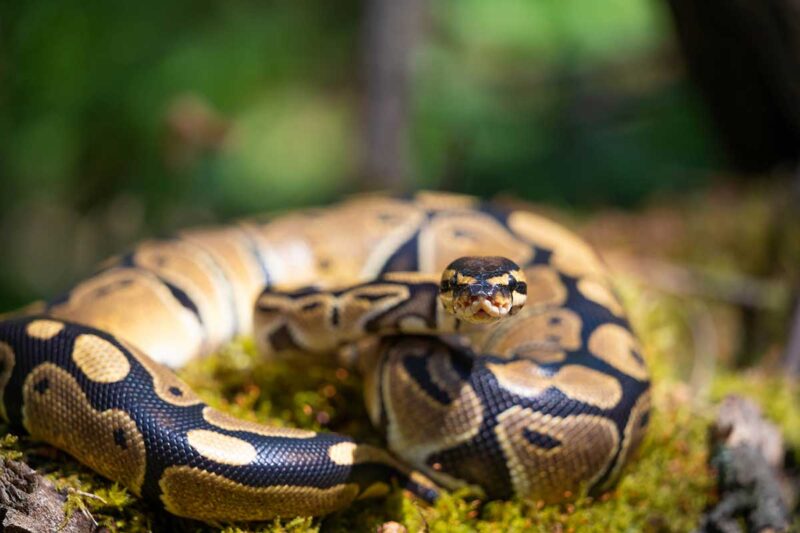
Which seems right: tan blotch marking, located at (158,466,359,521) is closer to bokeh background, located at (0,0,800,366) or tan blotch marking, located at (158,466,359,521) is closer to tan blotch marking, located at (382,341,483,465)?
tan blotch marking, located at (382,341,483,465)

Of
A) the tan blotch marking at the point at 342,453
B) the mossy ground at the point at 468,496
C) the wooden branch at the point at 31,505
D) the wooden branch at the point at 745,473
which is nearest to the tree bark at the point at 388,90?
the mossy ground at the point at 468,496

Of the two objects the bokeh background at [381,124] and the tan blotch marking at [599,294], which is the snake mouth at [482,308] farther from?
the bokeh background at [381,124]

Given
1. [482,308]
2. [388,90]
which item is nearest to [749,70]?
[388,90]

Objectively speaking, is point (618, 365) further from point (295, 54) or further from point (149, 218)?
point (295, 54)

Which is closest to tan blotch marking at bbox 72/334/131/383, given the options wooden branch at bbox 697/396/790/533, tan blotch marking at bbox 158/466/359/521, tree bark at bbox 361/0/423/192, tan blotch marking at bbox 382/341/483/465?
tan blotch marking at bbox 158/466/359/521

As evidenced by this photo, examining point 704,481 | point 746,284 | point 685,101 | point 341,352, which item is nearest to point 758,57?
point 746,284

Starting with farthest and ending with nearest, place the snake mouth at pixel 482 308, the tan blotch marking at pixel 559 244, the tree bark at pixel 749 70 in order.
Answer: the tree bark at pixel 749 70 < the tan blotch marking at pixel 559 244 < the snake mouth at pixel 482 308
